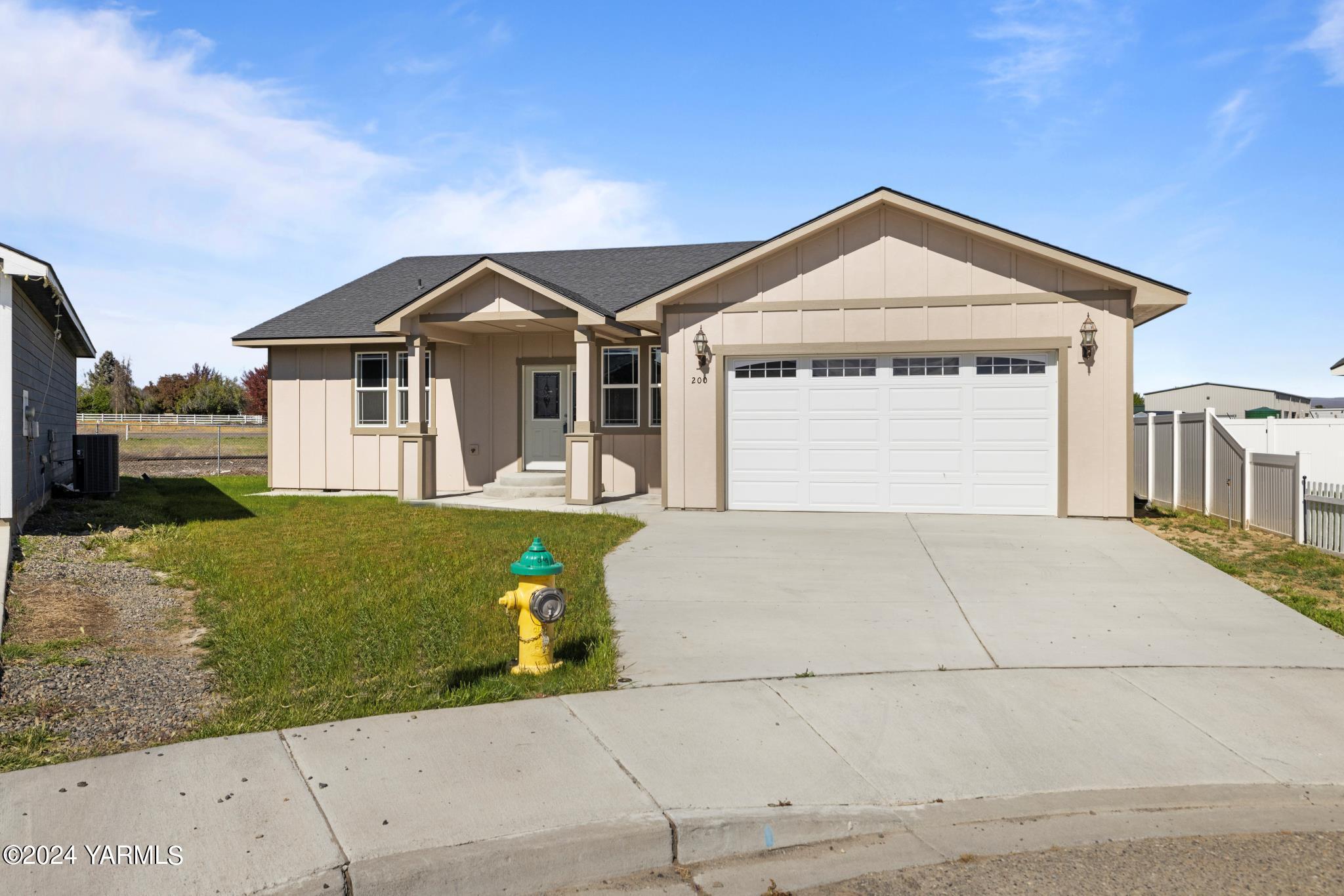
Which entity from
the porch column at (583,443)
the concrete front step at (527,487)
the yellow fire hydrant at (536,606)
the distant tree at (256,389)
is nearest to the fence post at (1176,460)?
the porch column at (583,443)

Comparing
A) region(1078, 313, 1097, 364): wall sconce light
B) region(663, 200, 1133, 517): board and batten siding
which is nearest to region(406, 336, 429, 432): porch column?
region(663, 200, 1133, 517): board and batten siding

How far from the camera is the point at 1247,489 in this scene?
12.9 meters

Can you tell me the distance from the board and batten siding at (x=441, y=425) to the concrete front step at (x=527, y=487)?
124 centimetres

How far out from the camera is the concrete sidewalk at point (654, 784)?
137 inches

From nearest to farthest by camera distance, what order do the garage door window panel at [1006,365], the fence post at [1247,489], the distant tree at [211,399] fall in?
the fence post at [1247,489] → the garage door window panel at [1006,365] → the distant tree at [211,399]

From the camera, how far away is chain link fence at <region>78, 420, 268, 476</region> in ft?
89.1

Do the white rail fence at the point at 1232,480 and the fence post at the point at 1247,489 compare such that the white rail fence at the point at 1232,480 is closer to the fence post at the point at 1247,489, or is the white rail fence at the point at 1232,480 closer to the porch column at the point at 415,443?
the fence post at the point at 1247,489

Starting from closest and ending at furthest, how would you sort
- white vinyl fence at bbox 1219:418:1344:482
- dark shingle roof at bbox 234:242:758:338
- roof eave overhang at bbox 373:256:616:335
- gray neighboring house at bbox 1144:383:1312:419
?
roof eave overhang at bbox 373:256:616:335 → white vinyl fence at bbox 1219:418:1344:482 → dark shingle roof at bbox 234:242:758:338 → gray neighboring house at bbox 1144:383:1312:419

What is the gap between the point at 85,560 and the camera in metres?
9.62

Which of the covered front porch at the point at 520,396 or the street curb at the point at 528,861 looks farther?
the covered front porch at the point at 520,396

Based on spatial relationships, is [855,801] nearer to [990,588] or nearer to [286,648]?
[286,648]

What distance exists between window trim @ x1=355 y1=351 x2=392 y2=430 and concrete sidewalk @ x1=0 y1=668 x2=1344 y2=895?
14.4 metres

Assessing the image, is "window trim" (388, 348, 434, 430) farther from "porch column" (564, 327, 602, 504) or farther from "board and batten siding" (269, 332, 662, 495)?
"porch column" (564, 327, 602, 504)

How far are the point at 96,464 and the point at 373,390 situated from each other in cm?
497
